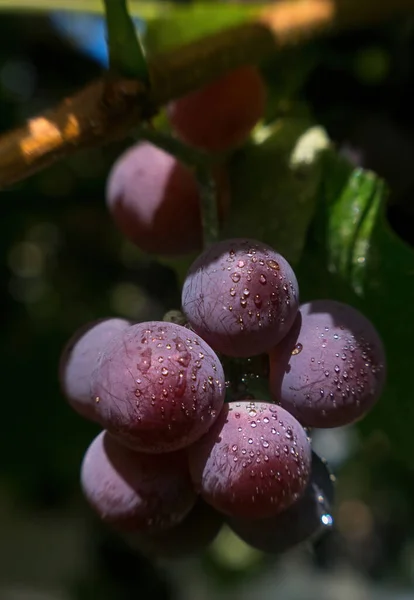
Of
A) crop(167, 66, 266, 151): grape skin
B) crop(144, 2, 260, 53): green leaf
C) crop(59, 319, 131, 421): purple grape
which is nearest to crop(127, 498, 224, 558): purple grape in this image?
crop(59, 319, 131, 421): purple grape

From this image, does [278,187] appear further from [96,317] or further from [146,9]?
[96,317]

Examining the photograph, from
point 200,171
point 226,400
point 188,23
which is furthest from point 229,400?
point 188,23

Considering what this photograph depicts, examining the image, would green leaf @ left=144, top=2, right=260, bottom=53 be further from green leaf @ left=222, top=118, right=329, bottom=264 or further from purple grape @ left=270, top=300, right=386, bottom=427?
purple grape @ left=270, top=300, right=386, bottom=427

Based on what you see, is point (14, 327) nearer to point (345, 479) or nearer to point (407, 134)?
point (407, 134)

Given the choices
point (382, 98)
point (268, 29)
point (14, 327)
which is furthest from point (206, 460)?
point (14, 327)

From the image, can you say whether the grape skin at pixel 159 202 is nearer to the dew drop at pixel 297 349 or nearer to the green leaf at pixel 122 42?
the green leaf at pixel 122 42

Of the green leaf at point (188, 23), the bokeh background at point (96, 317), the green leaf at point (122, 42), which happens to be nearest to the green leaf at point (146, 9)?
the green leaf at point (188, 23)

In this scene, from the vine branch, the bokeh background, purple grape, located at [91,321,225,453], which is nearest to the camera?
purple grape, located at [91,321,225,453]

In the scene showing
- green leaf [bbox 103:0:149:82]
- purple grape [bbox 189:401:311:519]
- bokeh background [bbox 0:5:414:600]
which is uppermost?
green leaf [bbox 103:0:149:82]
